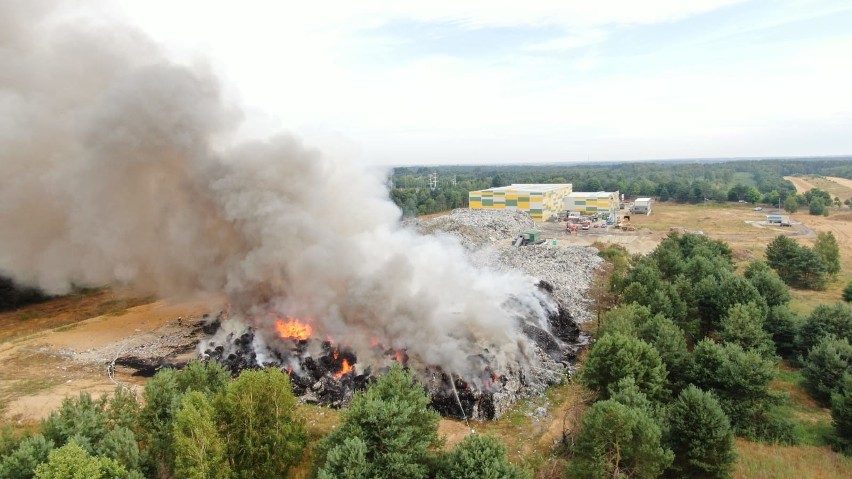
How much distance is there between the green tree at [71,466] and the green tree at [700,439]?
57.5ft

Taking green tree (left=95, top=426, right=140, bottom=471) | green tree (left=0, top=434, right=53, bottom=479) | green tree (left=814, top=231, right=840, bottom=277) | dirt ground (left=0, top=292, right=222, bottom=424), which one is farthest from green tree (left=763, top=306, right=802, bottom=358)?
dirt ground (left=0, top=292, right=222, bottom=424)

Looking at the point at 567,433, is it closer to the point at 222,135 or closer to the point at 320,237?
the point at 320,237

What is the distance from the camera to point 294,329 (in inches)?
996

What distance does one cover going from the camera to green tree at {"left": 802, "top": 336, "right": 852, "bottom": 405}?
72.2 feet

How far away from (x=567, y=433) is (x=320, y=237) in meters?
15.8

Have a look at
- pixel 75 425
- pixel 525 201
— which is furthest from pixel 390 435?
pixel 525 201

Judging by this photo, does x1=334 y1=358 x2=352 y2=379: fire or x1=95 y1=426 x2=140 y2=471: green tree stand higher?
x1=95 y1=426 x2=140 y2=471: green tree

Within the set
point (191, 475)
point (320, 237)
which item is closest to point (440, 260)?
point (320, 237)

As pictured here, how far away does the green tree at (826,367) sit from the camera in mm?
22000

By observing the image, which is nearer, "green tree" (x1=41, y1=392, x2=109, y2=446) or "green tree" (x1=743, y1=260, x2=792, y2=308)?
"green tree" (x1=41, y1=392, x2=109, y2=446)

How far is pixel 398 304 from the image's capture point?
23891mm

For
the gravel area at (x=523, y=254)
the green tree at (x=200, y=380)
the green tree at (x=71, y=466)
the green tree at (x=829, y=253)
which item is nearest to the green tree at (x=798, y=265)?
the green tree at (x=829, y=253)

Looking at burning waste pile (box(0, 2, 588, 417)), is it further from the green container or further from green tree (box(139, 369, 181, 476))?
the green container

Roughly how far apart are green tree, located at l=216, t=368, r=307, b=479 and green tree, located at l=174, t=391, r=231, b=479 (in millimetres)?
736
